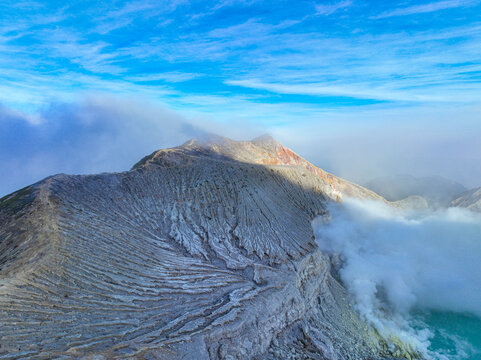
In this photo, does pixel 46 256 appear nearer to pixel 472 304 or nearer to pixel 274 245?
pixel 274 245

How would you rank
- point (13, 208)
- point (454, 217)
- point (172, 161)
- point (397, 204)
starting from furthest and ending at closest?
point (397, 204), point (454, 217), point (172, 161), point (13, 208)

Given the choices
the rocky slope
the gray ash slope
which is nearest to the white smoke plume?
the gray ash slope

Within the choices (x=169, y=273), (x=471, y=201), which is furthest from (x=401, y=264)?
(x=471, y=201)

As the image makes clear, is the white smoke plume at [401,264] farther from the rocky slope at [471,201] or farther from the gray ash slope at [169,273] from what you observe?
the rocky slope at [471,201]

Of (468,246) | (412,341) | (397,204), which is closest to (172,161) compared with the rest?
(412,341)

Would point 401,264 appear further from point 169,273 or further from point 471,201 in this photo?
point 471,201

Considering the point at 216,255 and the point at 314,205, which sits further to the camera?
the point at 314,205

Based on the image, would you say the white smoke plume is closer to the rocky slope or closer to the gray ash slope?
the gray ash slope

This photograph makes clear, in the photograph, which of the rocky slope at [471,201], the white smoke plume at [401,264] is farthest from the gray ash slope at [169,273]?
the rocky slope at [471,201]
